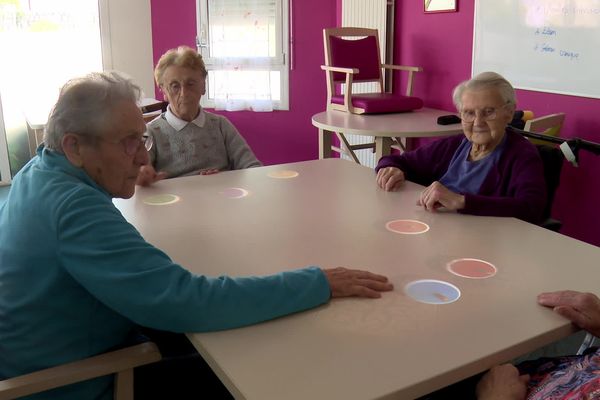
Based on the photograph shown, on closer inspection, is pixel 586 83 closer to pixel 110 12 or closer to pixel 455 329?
pixel 455 329

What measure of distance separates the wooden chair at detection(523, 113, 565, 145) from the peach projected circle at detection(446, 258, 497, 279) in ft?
5.01

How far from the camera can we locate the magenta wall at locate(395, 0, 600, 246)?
322 centimetres

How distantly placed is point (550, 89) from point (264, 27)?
260 centimetres

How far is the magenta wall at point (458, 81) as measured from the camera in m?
3.22

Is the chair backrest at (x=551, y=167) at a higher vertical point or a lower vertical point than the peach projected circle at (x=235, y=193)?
higher

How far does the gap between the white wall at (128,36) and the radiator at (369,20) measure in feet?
5.60

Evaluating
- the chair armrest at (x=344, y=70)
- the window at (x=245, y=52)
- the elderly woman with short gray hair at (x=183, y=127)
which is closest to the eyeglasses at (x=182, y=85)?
the elderly woman with short gray hair at (x=183, y=127)

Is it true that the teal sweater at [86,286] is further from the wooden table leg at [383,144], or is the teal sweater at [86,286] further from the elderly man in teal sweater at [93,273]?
the wooden table leg at [383,144]

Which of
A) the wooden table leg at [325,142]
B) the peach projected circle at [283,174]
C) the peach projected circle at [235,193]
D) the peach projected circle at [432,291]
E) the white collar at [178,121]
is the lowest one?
the wooden table leg at [325,142]

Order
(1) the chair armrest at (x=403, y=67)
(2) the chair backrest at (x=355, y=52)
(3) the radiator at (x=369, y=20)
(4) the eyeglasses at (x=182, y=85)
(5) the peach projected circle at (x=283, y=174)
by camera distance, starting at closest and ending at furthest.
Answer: (5) the peach projected circle at (x=283, y=174)
(4) the eyeglasses at (x=182, y=85)
(1) the chair armrest at (x=403, y=67)
(2) the chair backrest at (x=355, y=52)
(3) the radiator at (x=369, y=20)

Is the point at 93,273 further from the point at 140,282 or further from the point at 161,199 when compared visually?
the point at 161,199

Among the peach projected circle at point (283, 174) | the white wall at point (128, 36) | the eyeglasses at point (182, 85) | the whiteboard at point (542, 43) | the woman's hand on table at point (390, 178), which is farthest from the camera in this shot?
the white wall at point (128, 36)

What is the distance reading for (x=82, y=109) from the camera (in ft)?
3.70

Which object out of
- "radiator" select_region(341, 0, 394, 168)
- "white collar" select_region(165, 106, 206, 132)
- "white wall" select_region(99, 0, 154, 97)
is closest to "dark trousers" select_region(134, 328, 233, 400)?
"white collar" select_region(165, 106, 206, 132)
